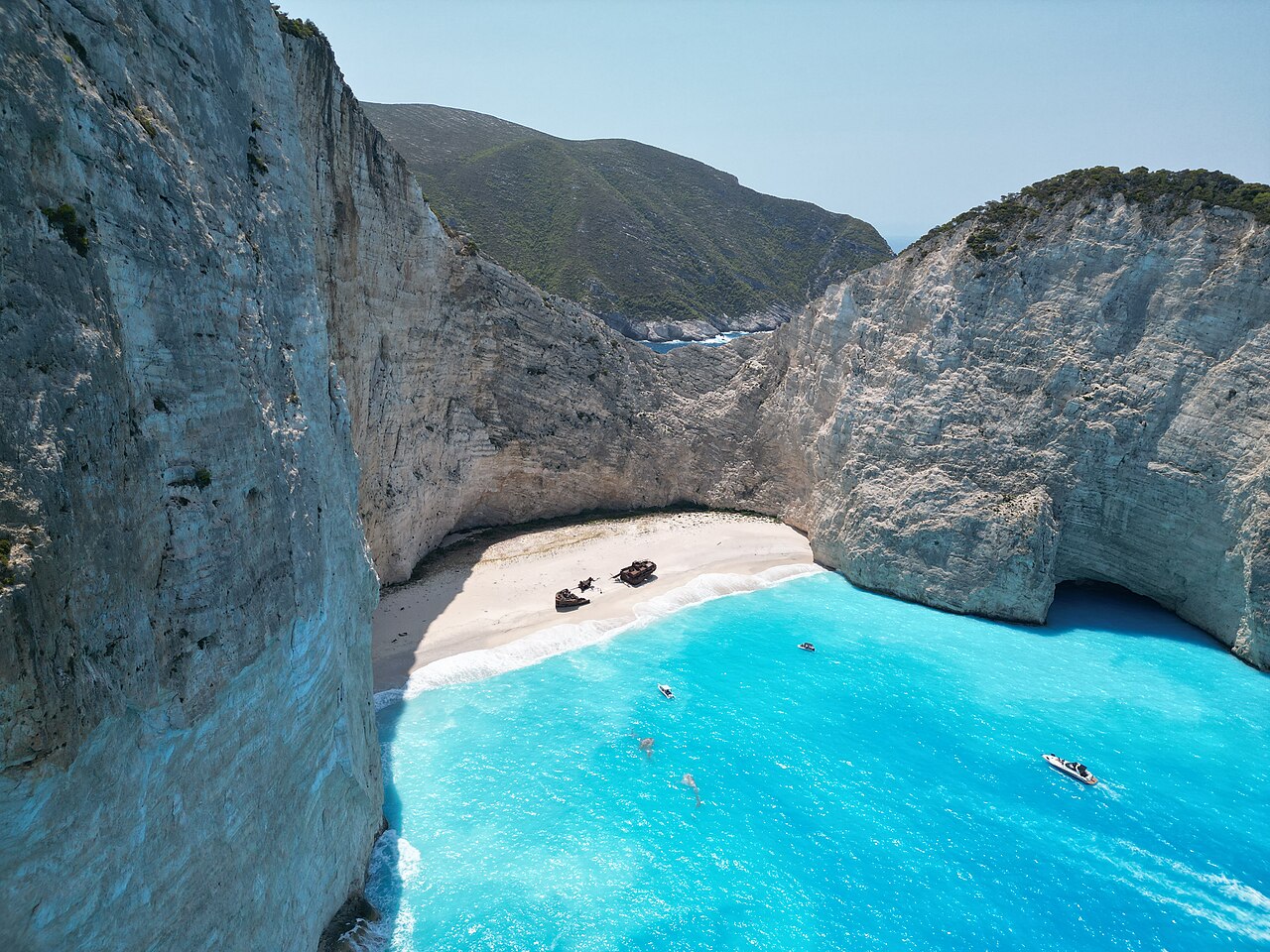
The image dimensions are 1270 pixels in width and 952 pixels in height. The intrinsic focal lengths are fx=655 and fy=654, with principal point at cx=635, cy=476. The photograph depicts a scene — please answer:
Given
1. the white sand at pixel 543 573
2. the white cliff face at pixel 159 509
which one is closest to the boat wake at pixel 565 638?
the white sand at pixel 543 573

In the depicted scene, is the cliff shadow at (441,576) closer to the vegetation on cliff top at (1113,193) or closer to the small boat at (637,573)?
the small boat at (637,573)

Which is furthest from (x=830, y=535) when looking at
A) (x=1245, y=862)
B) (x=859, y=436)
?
(x=1245, y=862)

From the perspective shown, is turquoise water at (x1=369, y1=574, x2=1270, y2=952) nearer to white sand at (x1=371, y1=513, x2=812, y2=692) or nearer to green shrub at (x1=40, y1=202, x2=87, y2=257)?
white sand at (x1=371, y1=513, x2=812, y2=692)

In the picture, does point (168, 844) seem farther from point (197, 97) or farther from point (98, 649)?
point (197, 97)

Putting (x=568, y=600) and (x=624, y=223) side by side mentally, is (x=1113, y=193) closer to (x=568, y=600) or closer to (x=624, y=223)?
(x=568, y=600)

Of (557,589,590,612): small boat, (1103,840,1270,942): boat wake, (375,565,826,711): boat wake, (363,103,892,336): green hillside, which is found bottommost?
(1103,840,1270,942): boat wake

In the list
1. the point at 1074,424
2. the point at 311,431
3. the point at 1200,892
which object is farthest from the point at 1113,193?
the point at 311,431

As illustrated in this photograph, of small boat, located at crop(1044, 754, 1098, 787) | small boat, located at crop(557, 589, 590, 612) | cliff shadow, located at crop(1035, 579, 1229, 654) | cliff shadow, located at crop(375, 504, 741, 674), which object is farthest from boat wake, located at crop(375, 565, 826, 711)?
small boat, located at crop(1044, 754, 1098, 787)
